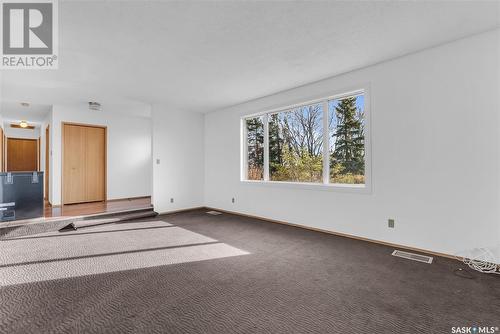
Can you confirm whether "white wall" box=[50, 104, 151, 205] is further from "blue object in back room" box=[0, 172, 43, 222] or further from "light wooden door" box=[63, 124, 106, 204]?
"blue object in back room" box=[0, 172, 43, 222]

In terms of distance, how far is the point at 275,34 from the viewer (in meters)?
2.75

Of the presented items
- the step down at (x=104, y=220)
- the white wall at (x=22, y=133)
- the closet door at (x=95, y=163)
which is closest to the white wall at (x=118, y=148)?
the closet door at (x=95, y=163)

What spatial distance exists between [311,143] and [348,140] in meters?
0.72

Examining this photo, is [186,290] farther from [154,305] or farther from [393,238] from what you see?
[393,238]

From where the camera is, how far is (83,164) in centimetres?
632

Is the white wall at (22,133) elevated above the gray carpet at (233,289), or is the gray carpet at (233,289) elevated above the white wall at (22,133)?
the white wall at (22,133)

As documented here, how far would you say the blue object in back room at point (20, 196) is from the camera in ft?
14.2

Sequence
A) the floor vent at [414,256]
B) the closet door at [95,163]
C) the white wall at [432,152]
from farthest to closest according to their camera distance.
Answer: the closet door at [95,163], the floor vent at [414,256], the white wall at [432,152]

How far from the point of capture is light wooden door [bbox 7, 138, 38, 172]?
9.03 m

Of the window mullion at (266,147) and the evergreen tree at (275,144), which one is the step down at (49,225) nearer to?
the window mullion at (266,147)

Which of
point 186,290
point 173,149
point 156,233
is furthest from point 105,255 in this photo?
point 173,149

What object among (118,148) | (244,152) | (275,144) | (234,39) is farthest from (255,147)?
(118,148)

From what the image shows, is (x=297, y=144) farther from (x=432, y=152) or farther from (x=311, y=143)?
(x=432, y=152)

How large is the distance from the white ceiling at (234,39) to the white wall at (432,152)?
31 centimetres
